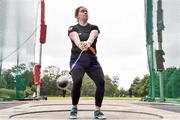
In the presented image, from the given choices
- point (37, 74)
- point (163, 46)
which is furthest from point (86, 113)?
point (37, 74)

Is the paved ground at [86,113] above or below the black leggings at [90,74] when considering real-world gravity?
below

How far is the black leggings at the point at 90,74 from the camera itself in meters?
4.88

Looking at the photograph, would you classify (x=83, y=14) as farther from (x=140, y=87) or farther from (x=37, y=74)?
(x=140, y=87)

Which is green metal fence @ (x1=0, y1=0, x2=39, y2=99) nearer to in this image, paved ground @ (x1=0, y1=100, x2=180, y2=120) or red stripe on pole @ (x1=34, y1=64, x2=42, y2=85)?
red stripe on pole @ (x1=34, y1=64, x2=42, y2=85)

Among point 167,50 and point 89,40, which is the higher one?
point 167,50

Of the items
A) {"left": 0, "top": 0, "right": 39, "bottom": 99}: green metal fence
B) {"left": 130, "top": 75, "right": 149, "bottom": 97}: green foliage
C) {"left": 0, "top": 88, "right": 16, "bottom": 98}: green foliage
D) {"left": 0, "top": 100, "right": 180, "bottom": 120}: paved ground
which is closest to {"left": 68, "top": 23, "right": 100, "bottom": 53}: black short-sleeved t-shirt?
{"left": 0, "top": 100, "right": 180, "bottom": 120}: paved ground

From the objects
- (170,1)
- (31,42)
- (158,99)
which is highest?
(170,1)

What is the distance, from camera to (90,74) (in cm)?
501

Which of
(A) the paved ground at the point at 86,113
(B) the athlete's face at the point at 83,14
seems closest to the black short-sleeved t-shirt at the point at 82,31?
(B) the athlete's face at the point at 83,14

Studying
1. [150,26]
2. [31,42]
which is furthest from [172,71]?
[31,42]

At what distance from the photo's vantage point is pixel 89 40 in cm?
487

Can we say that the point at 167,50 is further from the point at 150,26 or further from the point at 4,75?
the point at 4,75

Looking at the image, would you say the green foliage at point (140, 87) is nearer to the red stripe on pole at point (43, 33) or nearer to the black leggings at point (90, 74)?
the red stripe on pole at point (43, 33)

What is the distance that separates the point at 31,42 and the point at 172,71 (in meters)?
5.14
